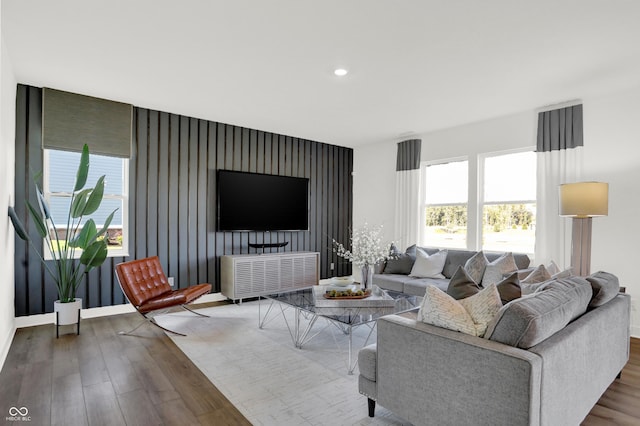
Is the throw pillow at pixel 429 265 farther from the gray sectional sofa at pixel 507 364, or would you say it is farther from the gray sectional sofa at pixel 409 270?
the gray sectional sofa at pixel 507 364

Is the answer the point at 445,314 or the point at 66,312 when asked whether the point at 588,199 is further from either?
the point at 66,312

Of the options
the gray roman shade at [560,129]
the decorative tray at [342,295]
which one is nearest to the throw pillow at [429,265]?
the decorative tray at [342,295]

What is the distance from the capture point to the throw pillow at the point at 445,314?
1.76 m

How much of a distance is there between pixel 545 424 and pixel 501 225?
3.74m

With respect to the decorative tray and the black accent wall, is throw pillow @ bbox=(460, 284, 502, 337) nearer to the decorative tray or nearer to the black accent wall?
the decorative tray

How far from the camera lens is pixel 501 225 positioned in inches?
191

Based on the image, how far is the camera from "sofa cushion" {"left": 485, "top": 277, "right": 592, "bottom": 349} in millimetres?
1548

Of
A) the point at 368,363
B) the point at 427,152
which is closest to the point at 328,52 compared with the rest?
the point at 368,363

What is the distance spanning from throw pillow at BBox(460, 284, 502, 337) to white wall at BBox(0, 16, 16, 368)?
A: 3.49 metres

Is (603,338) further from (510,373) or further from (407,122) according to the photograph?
(407,122)

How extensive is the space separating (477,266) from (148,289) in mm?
3717

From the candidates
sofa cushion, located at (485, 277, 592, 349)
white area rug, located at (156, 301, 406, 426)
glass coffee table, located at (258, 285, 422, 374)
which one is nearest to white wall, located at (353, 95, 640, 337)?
glass coffee table, located at (258, 285, 422, 374)

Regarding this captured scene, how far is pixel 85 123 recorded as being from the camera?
13.3 feet

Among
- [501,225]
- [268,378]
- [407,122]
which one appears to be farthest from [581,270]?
[268,378]
